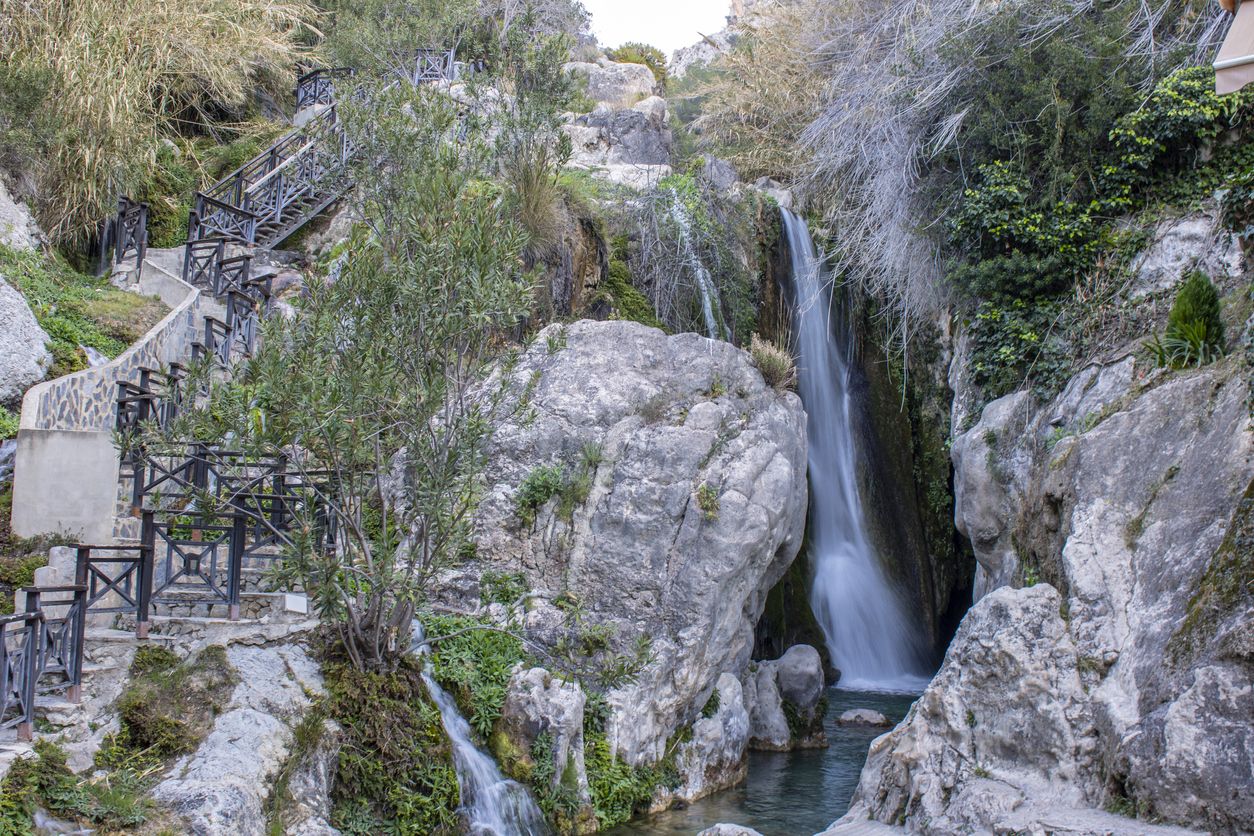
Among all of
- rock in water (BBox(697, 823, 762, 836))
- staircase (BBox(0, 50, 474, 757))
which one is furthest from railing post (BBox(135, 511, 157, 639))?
rock in water (BBox(697, 823, 762, 836))

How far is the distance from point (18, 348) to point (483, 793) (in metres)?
10.0

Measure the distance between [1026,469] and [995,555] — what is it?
3.99ft

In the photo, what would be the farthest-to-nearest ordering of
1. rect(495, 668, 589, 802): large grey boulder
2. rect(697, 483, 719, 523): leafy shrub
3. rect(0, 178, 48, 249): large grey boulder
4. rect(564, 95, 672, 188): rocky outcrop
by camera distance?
rect(564, 95, 672, 188): rocky outcrop
rect(0, 178, 48, 249): large grey boulder
rect(697, 483, 719, 523): leafy shrub
rect(495, 668, 589, 802): large grey boulder

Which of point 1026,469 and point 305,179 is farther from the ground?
point 305,179

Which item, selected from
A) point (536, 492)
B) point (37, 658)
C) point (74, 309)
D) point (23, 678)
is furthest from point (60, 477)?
point (74, 309)

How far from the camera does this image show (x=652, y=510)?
10930 millimetres

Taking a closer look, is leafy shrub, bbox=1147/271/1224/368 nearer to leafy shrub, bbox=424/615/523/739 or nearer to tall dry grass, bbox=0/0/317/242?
leafy shrub, bbox=424/615/523/739

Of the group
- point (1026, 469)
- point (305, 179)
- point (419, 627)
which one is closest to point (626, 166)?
point (305, 179)

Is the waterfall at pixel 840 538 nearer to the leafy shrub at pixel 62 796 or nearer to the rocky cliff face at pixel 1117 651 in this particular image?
the rocky cliff face at pixel 1117 651

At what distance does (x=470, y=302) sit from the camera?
8.17 metres

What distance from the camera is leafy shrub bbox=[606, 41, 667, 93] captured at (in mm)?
35416

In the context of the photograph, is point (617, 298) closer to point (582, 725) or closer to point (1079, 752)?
point (582, 725)

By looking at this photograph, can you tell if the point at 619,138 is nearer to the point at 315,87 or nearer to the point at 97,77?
the point at 315,87

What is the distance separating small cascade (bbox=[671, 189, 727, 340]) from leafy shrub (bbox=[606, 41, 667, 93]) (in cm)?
2004
